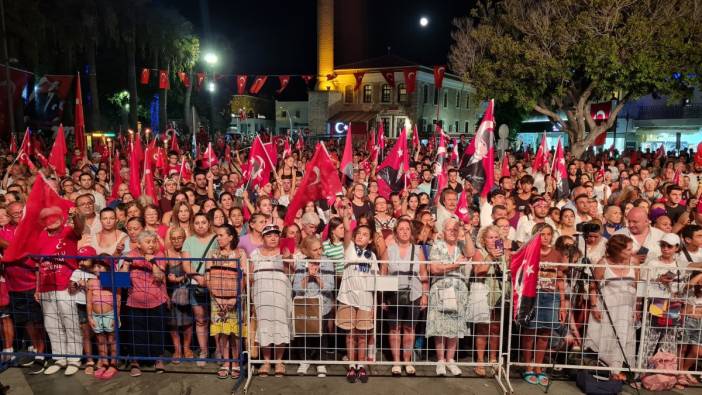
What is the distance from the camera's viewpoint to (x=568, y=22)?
62.0 feet

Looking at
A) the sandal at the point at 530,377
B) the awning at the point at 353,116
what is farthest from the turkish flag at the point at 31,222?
the awning at the point at 353,116

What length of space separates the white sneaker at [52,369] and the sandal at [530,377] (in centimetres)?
520

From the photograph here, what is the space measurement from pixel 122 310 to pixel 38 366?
1.16 m

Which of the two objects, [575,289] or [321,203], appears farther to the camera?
[321,203]

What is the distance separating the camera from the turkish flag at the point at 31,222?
16.1 feet

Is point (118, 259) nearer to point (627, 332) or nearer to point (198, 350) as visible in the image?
point (198, 350)

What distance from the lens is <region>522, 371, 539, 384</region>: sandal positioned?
524 centimetres

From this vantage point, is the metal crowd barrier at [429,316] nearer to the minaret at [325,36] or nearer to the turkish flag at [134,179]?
the turkish flag at [134,179]

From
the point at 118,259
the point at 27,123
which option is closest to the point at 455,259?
the point at 118,259

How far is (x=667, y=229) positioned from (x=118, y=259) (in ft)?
21.4

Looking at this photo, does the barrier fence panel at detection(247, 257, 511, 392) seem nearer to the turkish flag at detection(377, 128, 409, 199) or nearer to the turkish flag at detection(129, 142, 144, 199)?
the turkish flag at detection(129, 142, 144, 199)

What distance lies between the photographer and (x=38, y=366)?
18.3 feet

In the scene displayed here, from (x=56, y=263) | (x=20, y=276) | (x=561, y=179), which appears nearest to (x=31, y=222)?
(x=56, y=263)

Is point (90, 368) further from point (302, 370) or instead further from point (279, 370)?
point (302, 370)
